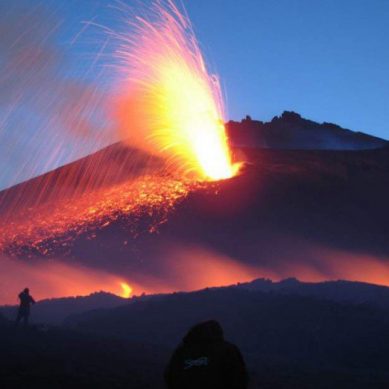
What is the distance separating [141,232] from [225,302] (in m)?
32.2

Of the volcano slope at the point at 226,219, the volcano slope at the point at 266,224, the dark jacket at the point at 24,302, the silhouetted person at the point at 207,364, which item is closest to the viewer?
the silhouetted person at the point at 207,364

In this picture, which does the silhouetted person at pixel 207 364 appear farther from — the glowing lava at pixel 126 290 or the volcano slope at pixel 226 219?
the volcano slope at pixel 226 219

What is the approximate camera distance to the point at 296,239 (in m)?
57.5

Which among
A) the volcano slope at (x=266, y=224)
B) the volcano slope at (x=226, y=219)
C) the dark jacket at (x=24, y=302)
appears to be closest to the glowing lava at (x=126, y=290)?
the volcano slope at (x=226, y=219)

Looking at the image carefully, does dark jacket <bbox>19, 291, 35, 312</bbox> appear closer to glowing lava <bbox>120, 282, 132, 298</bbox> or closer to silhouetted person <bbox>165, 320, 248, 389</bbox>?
silhouetted person <bbox>165, 320, 248, 389</bbox>

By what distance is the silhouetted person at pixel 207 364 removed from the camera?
458cm

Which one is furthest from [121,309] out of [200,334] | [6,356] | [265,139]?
[265,139]

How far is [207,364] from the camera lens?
4602mm

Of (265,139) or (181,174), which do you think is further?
(265,139)

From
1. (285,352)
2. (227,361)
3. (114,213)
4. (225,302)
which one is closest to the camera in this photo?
(227,361)

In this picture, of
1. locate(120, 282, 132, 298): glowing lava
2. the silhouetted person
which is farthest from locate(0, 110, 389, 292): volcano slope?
the silhouetted person

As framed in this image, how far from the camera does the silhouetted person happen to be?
15.0 feet

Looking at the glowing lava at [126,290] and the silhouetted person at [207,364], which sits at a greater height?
the glowing lava at [126,290]

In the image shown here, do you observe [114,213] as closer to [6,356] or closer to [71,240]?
[71,240]
